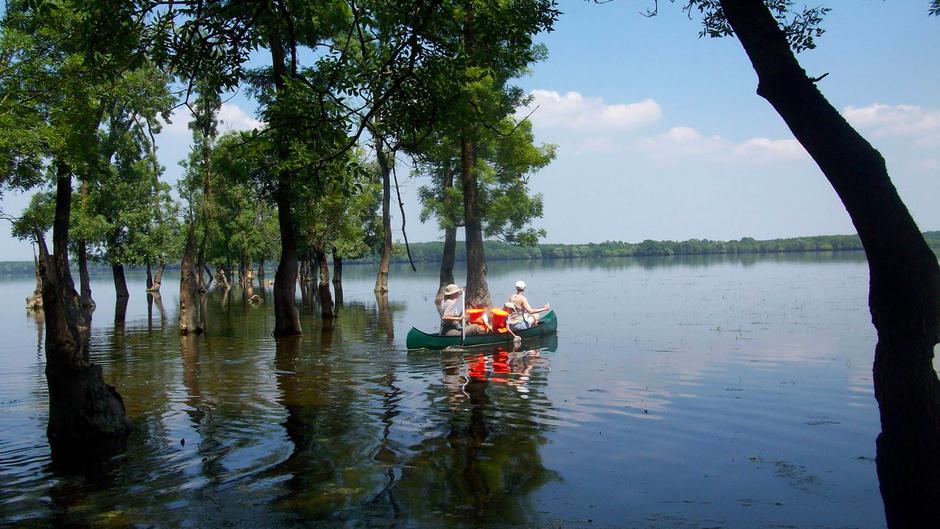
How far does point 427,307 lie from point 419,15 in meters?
36.3

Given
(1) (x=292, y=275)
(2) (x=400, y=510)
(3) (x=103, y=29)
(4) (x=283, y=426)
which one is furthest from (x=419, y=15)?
(1) (x=292, y=275)

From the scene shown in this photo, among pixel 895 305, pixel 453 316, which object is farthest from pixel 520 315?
pixel 895 305

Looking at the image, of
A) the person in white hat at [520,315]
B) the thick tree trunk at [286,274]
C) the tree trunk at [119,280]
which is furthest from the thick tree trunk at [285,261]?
the tree trunk at [119,280]

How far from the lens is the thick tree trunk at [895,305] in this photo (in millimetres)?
4934

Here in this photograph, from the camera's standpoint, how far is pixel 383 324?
104ft

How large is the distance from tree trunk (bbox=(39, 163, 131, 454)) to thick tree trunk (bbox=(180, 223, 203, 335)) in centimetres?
1607

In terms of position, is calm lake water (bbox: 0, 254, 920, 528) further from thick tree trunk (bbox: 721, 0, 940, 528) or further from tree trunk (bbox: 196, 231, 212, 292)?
tree trunk (bbox: 196, 231, 212, 292)

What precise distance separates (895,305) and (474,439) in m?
6.22

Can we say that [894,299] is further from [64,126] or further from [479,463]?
[64,126]

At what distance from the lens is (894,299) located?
16.4 feet

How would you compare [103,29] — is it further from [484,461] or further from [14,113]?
[14,113]

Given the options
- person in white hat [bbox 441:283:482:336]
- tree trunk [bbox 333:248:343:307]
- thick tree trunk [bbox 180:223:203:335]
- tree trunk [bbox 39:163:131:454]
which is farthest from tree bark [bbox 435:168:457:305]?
tree trunk [bbox 39:163:131:454]

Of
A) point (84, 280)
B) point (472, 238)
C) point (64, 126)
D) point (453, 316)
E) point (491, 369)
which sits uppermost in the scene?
point (64, 126)

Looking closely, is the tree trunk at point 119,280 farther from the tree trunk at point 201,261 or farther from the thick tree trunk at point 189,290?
the thick tree trunk at point 189,290
